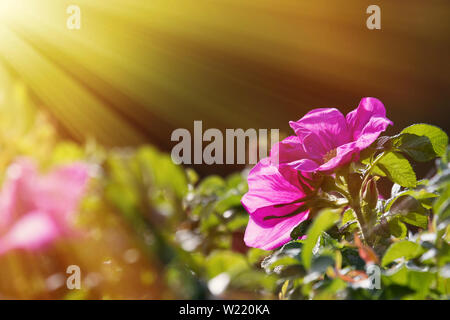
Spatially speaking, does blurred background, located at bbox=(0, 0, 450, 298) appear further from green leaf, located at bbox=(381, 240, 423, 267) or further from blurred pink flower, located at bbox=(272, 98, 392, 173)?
green leaf, located at bbox=(381, 240, 423, 267)

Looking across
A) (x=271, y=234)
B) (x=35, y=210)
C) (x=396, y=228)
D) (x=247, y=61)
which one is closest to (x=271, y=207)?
(x=271, y=234)

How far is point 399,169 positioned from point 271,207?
155 mm

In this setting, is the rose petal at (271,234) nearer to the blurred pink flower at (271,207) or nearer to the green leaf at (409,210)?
the blurred pink flower at (271,207)

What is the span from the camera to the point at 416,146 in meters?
0.51

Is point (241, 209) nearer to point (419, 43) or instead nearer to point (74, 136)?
point (74, 136)

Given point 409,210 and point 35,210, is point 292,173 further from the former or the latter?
point 35,210

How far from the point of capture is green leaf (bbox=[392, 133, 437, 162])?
51 cm

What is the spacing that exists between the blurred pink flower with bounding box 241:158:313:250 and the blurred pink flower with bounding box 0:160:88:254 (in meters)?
0.24

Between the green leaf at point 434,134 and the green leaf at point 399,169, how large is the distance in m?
0.03

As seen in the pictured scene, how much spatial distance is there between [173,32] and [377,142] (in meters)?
2.78

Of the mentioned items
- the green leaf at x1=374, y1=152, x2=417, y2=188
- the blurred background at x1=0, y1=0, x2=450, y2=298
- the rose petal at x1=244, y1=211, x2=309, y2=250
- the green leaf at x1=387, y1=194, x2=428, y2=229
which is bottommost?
the rose petal at x1=244, y1=211, x2=309, y2=250

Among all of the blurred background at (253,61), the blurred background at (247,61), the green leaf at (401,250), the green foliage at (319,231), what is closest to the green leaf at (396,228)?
the green foliage at (319,231)

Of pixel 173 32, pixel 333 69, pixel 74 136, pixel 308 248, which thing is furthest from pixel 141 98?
pixel 308 248

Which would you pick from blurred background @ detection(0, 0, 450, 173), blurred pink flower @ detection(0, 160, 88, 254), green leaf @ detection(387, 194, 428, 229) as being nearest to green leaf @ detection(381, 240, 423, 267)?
green leaf @ detection(387, 194, 428, 229)
